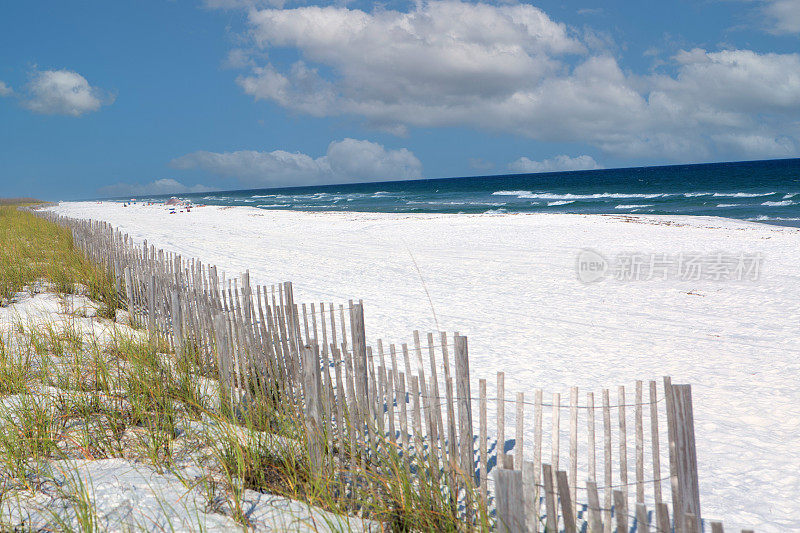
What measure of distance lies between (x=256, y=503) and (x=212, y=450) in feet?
1.43

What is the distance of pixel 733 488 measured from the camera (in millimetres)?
3041

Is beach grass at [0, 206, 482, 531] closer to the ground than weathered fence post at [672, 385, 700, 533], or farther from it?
closer to the ground

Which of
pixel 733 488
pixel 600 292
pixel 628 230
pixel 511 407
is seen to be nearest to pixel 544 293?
pixel 600 292

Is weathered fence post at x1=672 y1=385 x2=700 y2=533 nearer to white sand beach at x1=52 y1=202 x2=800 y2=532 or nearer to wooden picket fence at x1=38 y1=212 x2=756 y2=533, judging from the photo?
wooden picket fence at x1=38 y1=212 x2=756 y2=533

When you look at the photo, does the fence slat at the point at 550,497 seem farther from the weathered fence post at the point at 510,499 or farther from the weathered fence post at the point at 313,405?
the weathered fence post at the point at 313,405

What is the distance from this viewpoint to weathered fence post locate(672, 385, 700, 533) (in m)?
1.95

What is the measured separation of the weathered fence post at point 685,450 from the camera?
195 cm

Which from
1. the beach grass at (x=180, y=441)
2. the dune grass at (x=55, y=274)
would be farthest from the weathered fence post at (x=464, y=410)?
the dune grass at (x=55, y=274)

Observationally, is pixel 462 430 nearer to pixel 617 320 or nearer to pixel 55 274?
pixel 617 320

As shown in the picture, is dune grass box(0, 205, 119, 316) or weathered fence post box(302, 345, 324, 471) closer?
weathered fence post box(302, 345, 324, 471)

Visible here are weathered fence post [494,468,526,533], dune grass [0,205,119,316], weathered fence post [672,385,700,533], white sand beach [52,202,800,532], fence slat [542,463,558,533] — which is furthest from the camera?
dune grass [0,205,119,316]

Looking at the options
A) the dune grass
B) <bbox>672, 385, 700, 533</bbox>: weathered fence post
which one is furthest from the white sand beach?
the dune grass

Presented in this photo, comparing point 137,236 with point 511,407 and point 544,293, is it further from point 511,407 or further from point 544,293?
point 511,407

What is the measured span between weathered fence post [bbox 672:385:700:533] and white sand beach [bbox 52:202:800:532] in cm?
88
